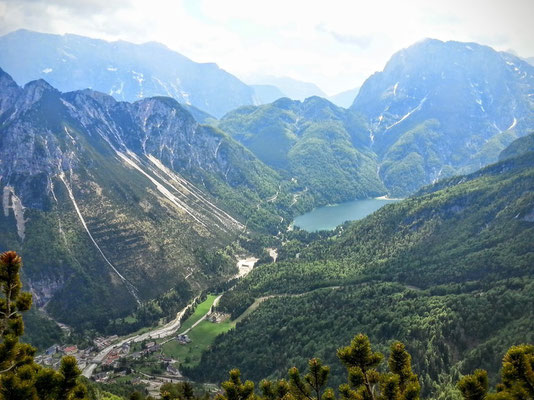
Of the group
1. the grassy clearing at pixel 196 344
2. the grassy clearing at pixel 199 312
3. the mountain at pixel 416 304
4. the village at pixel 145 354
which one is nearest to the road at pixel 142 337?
the village at pixel 145 354

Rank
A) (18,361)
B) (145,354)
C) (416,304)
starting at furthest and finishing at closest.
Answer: (145,354) → (416,304) → (18,361)

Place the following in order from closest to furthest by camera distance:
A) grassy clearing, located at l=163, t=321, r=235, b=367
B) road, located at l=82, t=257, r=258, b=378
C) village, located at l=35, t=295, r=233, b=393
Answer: village, located at l=35, t=295, r=233, b=393
road, located at l=82, t=257, r=258, b=378
grassy clearing, located at l=163, t=321, r=235, b=367

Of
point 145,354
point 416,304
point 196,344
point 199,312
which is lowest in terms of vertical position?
point 196,344

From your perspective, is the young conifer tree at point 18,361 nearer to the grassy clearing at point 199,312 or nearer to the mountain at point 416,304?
the mountain at point 416,304

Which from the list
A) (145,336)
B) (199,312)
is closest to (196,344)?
(145,336)

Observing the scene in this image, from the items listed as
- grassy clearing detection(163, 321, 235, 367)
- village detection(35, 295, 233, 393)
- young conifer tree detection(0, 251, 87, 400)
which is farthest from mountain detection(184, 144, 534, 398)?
young conifer tree detection(0, 251, 87, 400)

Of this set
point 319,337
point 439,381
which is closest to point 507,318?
point 439,381

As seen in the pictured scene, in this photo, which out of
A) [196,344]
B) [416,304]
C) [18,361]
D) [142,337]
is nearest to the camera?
[18,361]

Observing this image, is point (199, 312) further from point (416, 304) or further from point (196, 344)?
point (416, 304)

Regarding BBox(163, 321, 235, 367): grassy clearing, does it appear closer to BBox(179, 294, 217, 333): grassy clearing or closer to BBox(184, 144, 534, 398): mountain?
BBox(179, 294, 217, 333): grassy clearing
